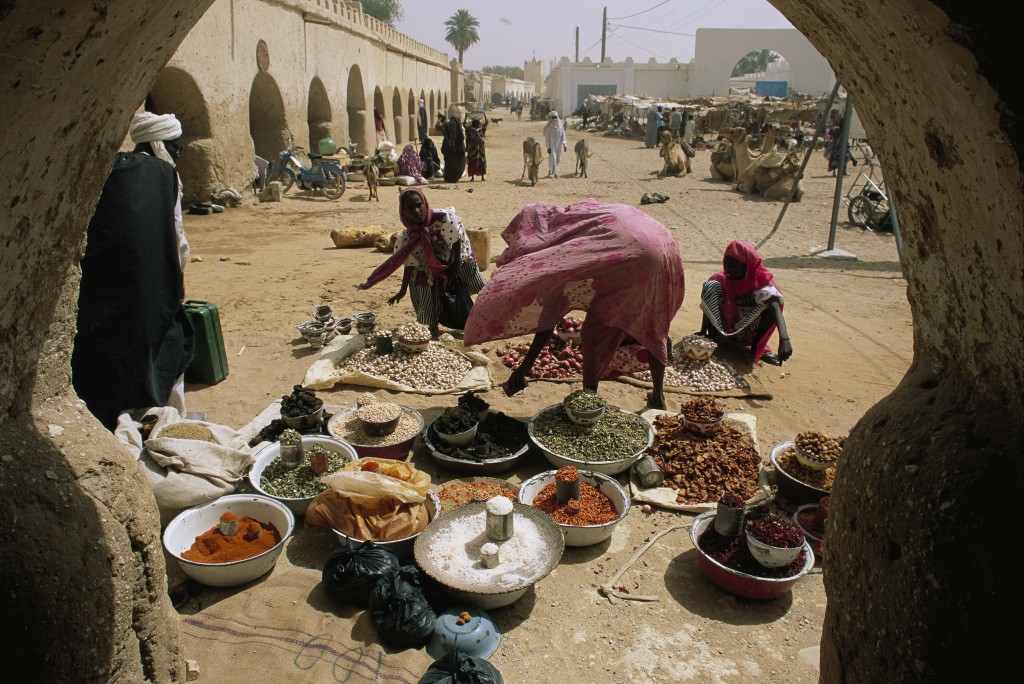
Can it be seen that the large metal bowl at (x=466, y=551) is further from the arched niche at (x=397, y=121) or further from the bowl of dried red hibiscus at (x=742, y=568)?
the arched niche at (x=397, y=121)

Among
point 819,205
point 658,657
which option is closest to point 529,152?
point 819,205

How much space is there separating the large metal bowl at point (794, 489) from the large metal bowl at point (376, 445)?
2307 millimetres

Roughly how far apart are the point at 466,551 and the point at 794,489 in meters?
2.03

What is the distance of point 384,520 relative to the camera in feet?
11.0

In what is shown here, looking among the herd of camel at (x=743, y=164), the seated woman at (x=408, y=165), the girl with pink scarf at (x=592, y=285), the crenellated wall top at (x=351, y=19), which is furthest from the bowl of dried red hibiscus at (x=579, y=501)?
the seated woman at (x=408, y=165)

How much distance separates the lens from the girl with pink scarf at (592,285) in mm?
4336

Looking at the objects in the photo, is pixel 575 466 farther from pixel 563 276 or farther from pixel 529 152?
pixel 529 152

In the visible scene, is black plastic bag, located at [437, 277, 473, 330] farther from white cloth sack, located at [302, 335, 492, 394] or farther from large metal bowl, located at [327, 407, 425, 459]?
large metal bowl, located at [327, 407, 425, 459]

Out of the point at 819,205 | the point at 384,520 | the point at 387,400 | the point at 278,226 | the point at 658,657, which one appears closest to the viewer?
the point at 658,657

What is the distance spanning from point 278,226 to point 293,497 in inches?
342

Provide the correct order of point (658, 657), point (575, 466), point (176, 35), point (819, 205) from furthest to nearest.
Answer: point (819, 205) < point (575, 466) < point (658, 657) < point (176, 35)

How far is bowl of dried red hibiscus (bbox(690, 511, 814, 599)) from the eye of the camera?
3129mm

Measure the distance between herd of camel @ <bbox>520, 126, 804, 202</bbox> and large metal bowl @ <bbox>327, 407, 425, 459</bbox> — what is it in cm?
1222

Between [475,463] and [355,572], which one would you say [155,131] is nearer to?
[475,463]
